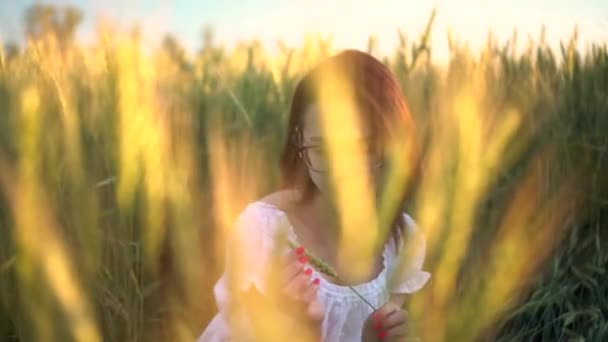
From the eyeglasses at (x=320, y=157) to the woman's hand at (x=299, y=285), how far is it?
0.44 feet

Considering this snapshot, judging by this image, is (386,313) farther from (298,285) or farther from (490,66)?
(490,66)

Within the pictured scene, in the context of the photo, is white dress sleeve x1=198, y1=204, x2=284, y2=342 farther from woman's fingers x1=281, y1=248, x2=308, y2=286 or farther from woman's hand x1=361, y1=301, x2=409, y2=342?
woman's hand x1=361, y1=301, x2=409, y2=342

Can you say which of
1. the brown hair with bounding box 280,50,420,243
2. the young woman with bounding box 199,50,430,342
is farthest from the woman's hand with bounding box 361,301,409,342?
the brown hair with bounding box 280,50,420,243

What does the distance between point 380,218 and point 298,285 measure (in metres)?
0.25

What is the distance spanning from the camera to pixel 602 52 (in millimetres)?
2209

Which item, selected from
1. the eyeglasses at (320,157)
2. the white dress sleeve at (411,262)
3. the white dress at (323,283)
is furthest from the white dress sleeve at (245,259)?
the white dress sleeve at (411,262)

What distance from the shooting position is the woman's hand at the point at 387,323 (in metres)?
1.17

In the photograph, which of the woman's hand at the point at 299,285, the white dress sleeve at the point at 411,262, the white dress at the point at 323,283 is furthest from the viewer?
the white dress sleeve at the point at 411,262

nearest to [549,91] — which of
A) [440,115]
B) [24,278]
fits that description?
[440,115]

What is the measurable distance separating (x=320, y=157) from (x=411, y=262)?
0.92 feet

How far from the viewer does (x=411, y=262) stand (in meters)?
1.39

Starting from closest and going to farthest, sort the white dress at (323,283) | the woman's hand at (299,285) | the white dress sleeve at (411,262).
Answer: the woman's hand at (299,285)
the white dress at (323,283)
the white dress sleeve at (411,262)

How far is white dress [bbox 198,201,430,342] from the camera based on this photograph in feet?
4.06

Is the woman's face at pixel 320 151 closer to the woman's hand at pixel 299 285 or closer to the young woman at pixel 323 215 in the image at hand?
the young woman at pixel 323 215
